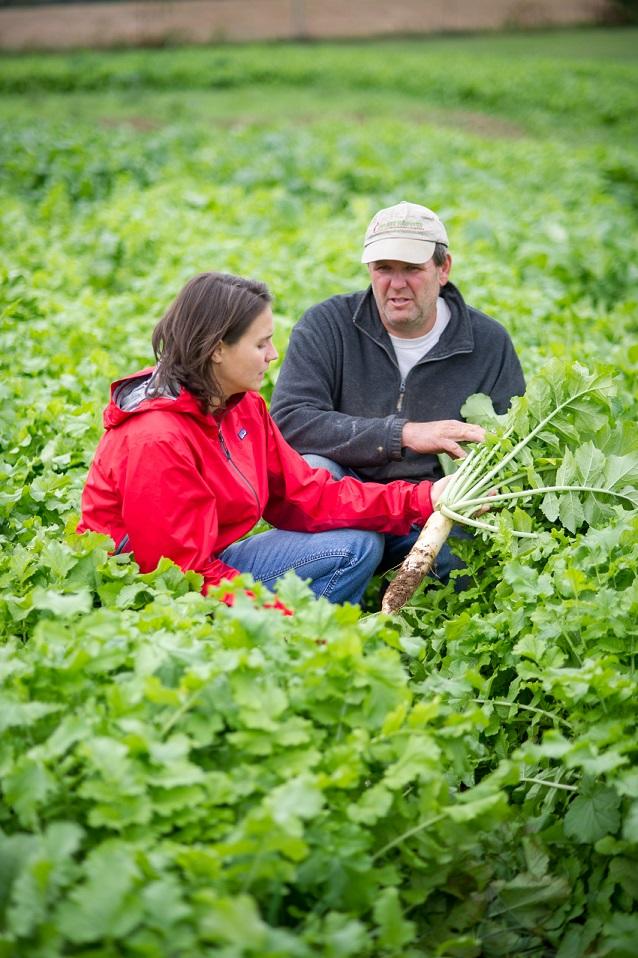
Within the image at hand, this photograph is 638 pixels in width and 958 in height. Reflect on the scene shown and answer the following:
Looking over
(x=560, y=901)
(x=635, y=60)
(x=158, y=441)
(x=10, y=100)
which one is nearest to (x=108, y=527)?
(x=158, y=441)

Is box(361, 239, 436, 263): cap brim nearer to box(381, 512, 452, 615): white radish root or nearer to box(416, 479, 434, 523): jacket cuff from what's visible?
box(416, 479, 434, 523): jacket cuff

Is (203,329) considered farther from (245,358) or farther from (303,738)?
(303,738)

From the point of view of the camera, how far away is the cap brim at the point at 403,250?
14.4ft

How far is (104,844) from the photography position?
2.24m

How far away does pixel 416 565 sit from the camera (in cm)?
401

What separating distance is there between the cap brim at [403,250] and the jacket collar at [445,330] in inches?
12.3

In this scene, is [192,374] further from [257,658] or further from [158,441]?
[257,658]

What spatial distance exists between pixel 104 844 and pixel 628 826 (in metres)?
1.27

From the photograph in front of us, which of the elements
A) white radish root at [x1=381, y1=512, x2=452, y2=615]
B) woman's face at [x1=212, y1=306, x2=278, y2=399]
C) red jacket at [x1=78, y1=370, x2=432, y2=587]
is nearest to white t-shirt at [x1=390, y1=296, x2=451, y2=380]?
red jacket at [x1=78, y1=370, x2=432, y2=587]

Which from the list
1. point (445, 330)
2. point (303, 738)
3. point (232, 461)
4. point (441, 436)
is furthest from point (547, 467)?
point (303, 738)

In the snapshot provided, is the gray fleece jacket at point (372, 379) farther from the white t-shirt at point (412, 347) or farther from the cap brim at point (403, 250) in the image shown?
the cap brim at point (403, 250)

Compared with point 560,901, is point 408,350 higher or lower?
higher

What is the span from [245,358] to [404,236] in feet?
3.80

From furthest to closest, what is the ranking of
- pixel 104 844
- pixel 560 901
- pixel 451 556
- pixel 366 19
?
pixel 366 19 < pixel 451 556 < pixel 560 901 < pixel 104 844
